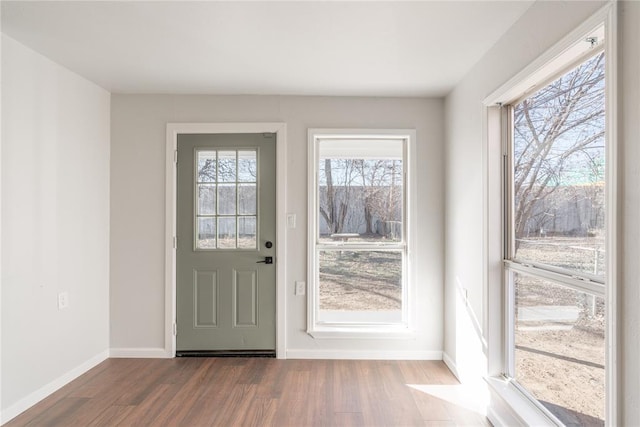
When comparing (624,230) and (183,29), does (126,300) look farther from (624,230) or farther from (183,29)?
(624,230)

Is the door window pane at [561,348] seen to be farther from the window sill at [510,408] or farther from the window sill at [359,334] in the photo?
the window sill at [359,334]

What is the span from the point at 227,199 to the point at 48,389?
6.46 feet

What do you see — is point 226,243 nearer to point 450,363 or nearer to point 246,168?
point 246,168

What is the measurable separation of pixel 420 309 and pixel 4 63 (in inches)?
145

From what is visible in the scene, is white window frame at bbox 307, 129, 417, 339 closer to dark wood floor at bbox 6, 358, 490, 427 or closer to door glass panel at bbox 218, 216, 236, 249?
dark wood floor at bbox 6, 358, 490, 427

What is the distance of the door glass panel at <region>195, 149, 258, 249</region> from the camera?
3561 mm

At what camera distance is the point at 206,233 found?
356 cm

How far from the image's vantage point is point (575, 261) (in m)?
1.82

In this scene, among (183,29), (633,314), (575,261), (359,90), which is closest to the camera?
(633,314)

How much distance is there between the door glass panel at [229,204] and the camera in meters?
3.56

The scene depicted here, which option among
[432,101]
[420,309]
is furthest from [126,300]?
[432,101]

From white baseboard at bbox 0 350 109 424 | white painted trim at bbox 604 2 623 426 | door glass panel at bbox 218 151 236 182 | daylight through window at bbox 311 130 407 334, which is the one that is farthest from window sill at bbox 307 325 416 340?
white painted trim at bbox 604 2 623 426

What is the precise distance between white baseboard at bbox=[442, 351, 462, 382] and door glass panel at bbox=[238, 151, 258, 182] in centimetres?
238

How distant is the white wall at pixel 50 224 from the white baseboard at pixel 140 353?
11 cm
